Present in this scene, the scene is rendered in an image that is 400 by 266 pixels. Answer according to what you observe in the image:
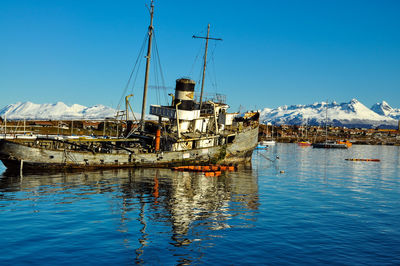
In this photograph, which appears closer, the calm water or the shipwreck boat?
the calm water

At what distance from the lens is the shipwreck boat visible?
4309 cm

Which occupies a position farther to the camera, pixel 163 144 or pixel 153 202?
pixel 163 144

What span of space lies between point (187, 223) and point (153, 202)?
6777mm

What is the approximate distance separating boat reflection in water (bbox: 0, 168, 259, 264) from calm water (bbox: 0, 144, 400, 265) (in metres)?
0.07

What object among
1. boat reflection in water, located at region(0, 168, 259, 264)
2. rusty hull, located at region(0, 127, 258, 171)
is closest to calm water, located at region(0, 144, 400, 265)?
boat reflection in water, located at region(0, 168, 259, 264)

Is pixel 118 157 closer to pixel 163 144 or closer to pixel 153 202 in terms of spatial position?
pixel 163 144

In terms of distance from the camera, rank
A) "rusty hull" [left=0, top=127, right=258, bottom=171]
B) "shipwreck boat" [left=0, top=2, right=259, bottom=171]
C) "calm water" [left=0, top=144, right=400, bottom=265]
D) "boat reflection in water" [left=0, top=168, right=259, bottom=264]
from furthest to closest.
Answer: "shipwreck boat" [left=0, top=2, right=259, bottom=171], "rusty hull" [left=0, top=127, right=258, bottom=171], "boat reflection in water" [left=0, top=168, right=259, bottom=264], "calm water" [left=0, top=144, right=400, bottom=265]

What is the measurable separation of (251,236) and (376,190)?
2714 cm

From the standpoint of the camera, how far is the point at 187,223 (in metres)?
22.7

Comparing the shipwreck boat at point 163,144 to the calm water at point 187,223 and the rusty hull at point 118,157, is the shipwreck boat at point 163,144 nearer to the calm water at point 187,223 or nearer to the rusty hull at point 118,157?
the rusty hull at point 118,157

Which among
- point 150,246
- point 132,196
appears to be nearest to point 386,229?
point 150,246

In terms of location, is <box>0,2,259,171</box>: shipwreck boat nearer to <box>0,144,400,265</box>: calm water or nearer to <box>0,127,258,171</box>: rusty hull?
<box>0,127,258,171</box>: rusty hull

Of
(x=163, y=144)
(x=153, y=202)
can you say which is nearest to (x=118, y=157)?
(x=163, y=144)

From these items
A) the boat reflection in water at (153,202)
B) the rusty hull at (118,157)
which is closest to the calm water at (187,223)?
the boat reflection in water at (153,202)
